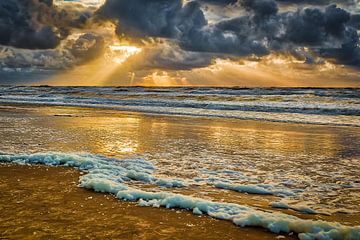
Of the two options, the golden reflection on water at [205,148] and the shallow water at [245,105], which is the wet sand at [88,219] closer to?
the golden reflection on water at [205,148]

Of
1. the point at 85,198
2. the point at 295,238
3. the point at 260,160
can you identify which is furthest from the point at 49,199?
the point at 260,160

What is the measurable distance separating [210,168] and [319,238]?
4.12 meters

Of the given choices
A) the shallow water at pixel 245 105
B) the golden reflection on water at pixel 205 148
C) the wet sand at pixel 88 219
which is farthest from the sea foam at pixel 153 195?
the shallow water at pixel 245 105

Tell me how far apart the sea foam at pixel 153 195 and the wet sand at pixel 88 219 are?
0.60 ft

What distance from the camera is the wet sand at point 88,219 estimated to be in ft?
14.8

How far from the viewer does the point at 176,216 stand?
17.3 ft

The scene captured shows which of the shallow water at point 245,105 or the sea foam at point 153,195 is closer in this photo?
the sea foam at point 153,195

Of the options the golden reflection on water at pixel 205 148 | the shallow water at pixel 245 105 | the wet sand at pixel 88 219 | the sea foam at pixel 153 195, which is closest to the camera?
the wet sand at pixel 88 219

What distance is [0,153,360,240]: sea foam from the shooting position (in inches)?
189

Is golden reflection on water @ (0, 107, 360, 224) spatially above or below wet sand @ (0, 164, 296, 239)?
below

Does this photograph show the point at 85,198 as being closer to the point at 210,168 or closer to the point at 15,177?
the point at 15,177

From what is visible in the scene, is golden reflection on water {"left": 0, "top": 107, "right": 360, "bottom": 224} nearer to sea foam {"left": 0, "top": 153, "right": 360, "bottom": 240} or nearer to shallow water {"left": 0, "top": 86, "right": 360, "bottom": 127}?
sea foam {"left": 0, "top": 153, "right": 360, "bottom": 240}

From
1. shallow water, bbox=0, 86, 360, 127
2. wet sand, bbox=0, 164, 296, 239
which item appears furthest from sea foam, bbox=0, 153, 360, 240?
shallow water, bbox=0, 86, 360, 127

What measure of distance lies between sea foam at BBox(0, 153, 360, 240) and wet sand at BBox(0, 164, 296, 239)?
0.18 metres
